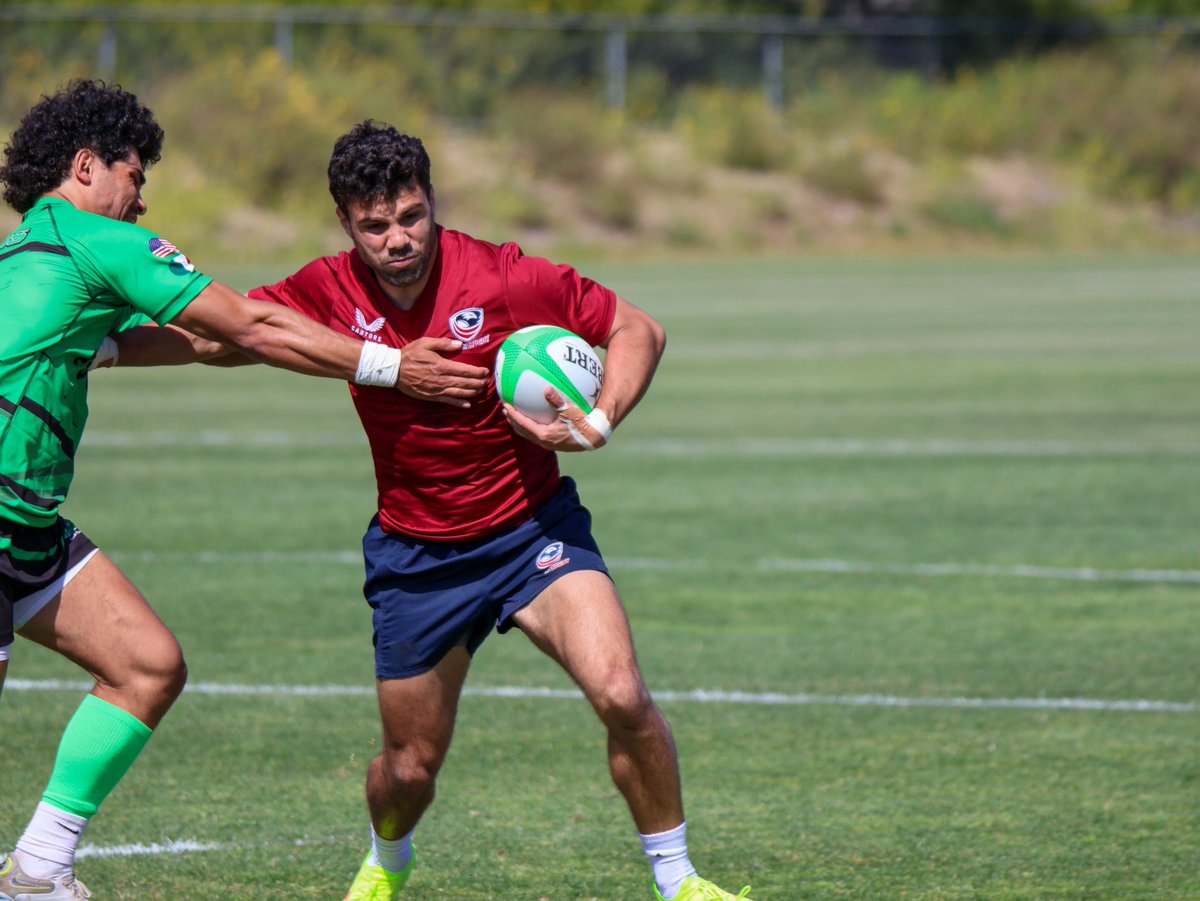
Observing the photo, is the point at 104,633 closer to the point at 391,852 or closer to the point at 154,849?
the point at 391,852

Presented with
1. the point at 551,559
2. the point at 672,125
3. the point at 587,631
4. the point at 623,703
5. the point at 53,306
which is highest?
the point at 53,306

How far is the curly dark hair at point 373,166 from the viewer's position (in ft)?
17.4

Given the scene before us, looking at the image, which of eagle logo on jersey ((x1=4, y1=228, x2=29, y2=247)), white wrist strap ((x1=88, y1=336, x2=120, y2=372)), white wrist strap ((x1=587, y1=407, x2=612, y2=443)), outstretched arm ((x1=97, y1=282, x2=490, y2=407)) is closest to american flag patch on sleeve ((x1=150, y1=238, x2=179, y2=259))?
outstretched arm ((x1=97, y1=282, x2=490, y2=407))

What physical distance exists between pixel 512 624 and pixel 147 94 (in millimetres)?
36660

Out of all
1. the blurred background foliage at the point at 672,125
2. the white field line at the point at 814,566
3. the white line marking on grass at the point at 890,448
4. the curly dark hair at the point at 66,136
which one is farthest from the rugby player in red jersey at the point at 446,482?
the blurred background foliage at the point at 672,125

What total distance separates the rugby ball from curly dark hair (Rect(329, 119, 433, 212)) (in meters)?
0.53

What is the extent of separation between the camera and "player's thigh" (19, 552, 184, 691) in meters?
5.34

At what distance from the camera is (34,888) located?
5129 mm

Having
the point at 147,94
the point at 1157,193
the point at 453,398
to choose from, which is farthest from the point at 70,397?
the point at 1157,193

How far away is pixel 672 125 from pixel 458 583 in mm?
41618

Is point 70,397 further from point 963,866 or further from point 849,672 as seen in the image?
point 849,672

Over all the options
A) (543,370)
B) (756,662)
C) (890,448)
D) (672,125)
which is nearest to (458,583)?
(543,370)

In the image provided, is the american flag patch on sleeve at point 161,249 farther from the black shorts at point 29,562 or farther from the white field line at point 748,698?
the white field line at point 748,698

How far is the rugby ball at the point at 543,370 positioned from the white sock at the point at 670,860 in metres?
1.21
